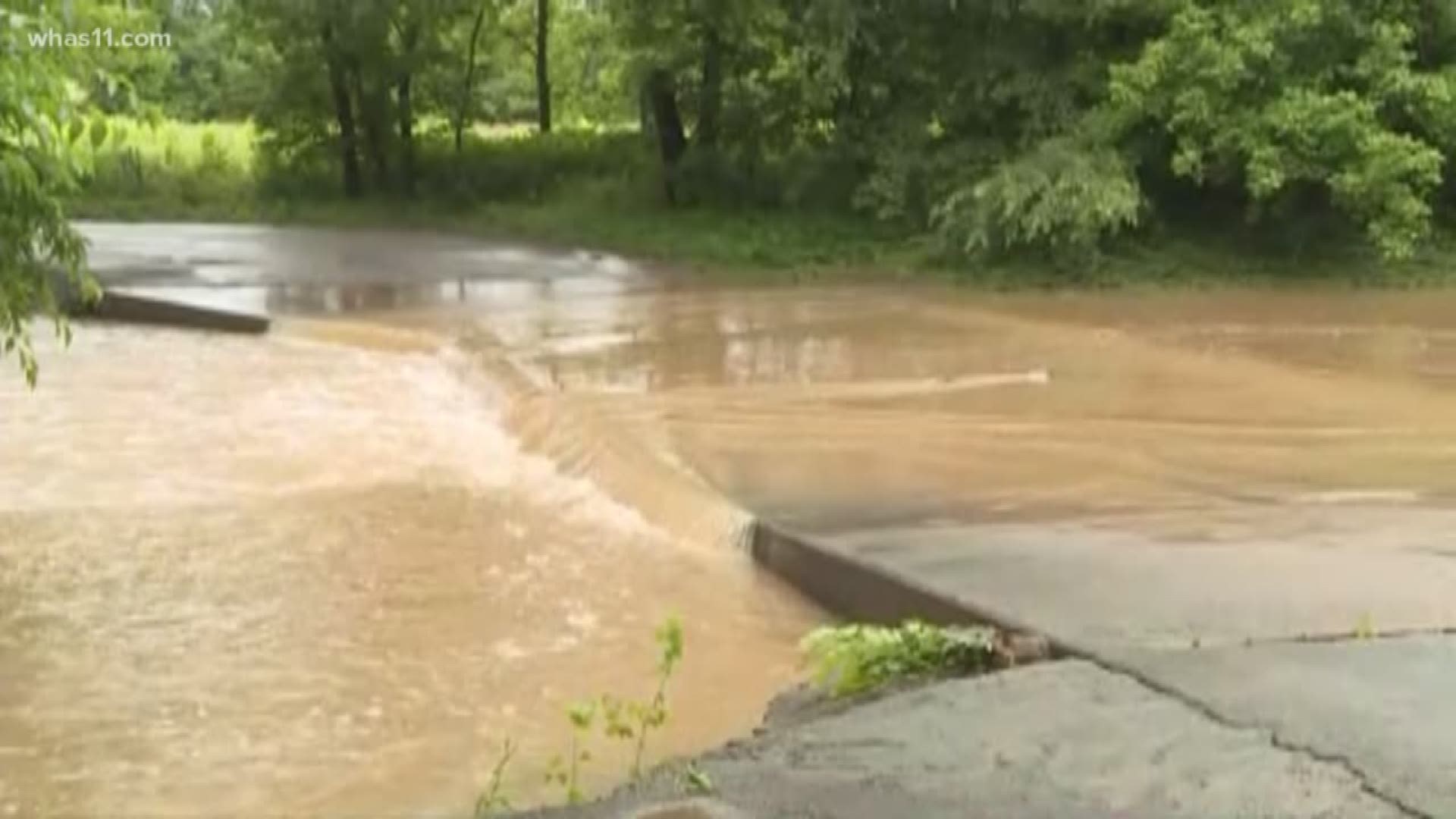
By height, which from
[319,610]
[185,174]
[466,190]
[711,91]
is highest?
[711,91]

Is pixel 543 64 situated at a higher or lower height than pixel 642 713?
higher

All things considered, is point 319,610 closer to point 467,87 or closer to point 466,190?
point 466,190

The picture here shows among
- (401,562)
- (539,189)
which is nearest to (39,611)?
(401,562)

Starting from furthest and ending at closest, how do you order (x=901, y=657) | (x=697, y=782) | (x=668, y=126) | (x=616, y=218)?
(x=668, y=126), (x=616, y=218), (x=901, y=657), (x=697, y=782)

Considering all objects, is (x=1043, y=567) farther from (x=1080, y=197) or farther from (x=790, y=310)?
(x=1080, y=197)

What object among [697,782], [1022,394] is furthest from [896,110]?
[697,782]

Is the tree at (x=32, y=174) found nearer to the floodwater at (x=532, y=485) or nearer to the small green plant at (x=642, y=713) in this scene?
the floodwater at (x=532, y=485)

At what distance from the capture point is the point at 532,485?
1024 centimetres

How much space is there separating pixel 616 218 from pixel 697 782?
2014 cm

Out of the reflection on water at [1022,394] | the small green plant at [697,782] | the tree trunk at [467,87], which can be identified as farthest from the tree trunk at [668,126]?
the small green plant at [697,782]

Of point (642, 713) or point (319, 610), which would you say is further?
point (319, 610)

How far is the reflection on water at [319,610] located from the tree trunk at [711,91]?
11.9 metres

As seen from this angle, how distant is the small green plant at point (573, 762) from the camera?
5043mm

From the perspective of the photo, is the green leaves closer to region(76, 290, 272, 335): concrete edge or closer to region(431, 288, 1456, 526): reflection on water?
region(431, 288, 1456, 526): reflection on water
